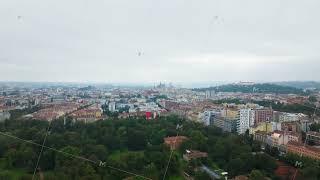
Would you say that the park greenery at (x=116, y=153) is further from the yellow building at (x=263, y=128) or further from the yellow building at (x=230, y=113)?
the yellow building at (x=230, y=113)

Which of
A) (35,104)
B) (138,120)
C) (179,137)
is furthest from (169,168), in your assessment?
(35,104)

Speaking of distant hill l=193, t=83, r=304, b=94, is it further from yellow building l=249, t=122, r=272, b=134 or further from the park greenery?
the park greenery

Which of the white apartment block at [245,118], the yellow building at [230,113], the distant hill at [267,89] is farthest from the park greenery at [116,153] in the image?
the distant hill at [267,89]

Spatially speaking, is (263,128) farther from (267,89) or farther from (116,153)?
(267,89)

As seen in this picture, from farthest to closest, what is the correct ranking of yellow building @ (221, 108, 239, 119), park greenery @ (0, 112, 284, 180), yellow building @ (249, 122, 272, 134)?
1. yellow building @ (221, 108, 239, 119)
2. yellow building @ (249, 122, 272, 134)
3. park greenery @ (0, 112, 284, 180)

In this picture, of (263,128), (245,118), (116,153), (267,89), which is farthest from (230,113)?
(116,153)

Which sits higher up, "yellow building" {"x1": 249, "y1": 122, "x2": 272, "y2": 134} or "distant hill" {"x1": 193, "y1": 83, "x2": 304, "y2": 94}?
"distant hill" {"x1": 193, "y1": 83, "x2": 304, "y2": 94}

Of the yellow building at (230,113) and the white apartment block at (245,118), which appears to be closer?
the white apartment block at (245,118)

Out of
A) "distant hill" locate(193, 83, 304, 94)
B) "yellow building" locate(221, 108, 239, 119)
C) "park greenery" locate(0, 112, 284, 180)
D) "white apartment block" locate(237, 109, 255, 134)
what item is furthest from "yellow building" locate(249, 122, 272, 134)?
"distant hill" locate(193, 83, 304, 94)

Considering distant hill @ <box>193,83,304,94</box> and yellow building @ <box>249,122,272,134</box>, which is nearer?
yellow building @ <box>249,122,272,134</box>

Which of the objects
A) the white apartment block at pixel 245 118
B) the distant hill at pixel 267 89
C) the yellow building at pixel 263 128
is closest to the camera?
the yellow building at pixel 263 128

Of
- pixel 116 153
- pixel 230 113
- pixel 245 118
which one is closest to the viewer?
pixel 116 153
